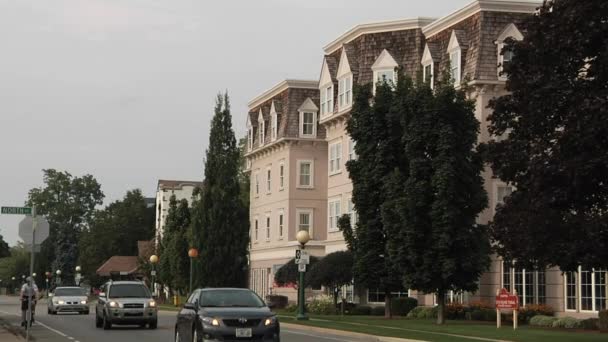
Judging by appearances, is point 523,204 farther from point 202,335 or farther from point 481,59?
point 481,59

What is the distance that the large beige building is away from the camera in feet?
148

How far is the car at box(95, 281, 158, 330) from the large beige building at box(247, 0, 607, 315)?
43.9 ft

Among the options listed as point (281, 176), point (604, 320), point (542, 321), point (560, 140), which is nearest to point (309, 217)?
point (281, 176)

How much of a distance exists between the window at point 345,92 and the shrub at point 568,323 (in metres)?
23.8

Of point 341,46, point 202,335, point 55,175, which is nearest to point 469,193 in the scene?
point 202,335

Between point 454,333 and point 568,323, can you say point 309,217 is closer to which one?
point 568,323

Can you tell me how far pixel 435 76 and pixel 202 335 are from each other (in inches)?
1251

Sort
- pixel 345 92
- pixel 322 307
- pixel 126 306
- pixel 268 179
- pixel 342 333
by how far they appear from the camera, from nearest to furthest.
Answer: pixel 342 333, pixel 126 306, pixel 322 307, pixel 345 92, pixel 268 179

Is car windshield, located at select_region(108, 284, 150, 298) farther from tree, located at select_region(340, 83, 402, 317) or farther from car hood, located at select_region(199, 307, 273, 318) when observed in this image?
car hood, located at select_region(199, 307, 273, 318)

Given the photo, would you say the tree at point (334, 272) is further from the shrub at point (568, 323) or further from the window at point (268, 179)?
the window at point (268, 179)

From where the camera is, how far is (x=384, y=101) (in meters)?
42.5

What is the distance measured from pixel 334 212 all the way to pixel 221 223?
10273 mm

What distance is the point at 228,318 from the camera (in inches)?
818

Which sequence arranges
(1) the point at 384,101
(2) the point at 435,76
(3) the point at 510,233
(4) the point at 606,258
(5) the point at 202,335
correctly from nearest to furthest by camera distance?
(5) the point at 202,335
(4) the point at 606,258
(3) the point at 510,233
(1) the point at 384,101
(2) the point at 435,76
